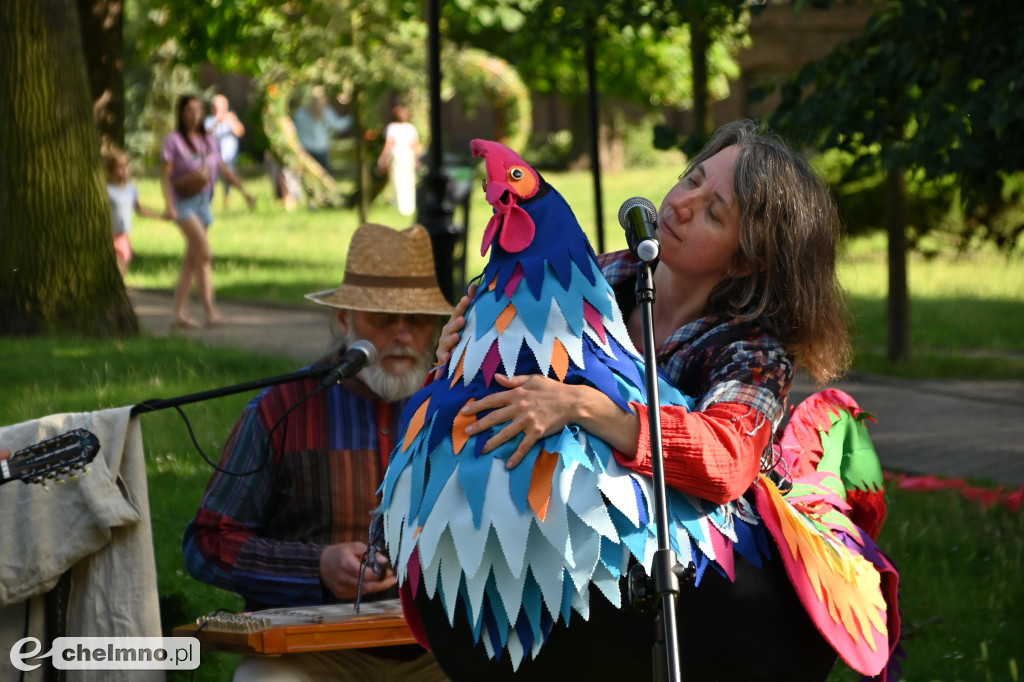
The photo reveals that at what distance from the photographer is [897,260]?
33.3 feet

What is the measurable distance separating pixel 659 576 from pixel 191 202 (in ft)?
34.0

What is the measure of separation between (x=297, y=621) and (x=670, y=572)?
4.50 feet

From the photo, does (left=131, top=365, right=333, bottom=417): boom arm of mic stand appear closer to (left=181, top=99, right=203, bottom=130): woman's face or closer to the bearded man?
the bearded man

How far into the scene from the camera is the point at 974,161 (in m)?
6.35

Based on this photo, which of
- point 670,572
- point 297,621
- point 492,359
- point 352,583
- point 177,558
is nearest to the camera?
point 670,572

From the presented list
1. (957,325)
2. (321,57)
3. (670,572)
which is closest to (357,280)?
(670,572)

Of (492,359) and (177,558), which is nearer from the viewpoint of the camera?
(492,359)

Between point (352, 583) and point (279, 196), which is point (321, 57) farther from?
point (352, 583)

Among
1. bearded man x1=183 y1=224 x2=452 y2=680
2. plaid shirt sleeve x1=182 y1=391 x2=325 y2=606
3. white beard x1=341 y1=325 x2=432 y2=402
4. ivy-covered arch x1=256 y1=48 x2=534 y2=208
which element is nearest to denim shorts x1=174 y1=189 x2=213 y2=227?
bearded man x1=183 y1=224 x2=452 y2=680

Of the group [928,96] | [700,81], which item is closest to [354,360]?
[928,96]

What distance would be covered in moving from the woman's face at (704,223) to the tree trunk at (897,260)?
7746mm

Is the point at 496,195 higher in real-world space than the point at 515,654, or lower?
higher

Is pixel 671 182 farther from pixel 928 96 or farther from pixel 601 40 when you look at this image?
pixel 601 40

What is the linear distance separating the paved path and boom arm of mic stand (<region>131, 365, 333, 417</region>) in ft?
12.8
